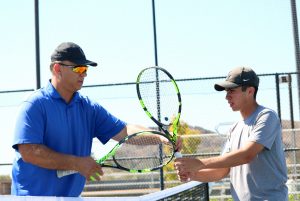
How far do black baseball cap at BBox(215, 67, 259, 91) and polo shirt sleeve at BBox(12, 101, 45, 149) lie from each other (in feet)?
3.55

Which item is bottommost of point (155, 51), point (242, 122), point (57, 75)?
point (242, 122)

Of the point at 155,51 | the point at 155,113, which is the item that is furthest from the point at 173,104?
the point at 155,51

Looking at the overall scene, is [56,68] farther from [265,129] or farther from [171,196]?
[265,129]

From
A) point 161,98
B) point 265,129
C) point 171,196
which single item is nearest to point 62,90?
point 171,196

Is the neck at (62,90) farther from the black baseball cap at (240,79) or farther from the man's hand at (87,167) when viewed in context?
the black baseball cap at (240,79)

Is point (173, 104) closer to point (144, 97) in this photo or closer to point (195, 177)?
point (144, 97)

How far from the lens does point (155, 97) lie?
5.54m

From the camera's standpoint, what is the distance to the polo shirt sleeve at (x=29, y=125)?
12.9 feet

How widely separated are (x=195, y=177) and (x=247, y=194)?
47 centimetres

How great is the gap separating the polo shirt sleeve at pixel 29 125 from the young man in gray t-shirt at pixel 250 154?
0.83 meters

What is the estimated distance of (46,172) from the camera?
13.4 feet

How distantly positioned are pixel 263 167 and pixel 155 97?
5.09 feet

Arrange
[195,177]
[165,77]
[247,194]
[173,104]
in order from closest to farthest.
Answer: [247,194] < [195,177] < [165,77] < [173,104]

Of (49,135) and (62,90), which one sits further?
(62,90)
